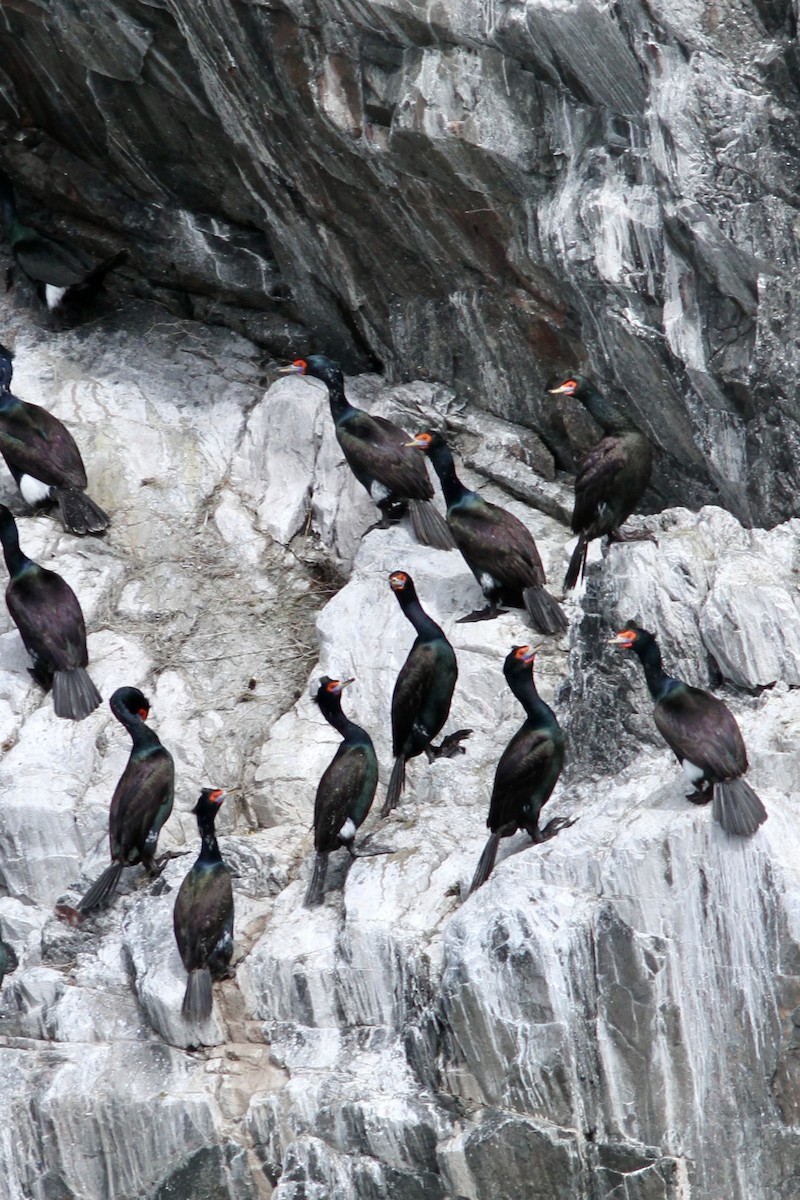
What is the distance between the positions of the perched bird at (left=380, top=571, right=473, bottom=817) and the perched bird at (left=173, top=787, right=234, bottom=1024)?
100 cm

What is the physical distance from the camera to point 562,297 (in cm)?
937

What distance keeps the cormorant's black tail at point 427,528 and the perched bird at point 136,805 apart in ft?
6.92

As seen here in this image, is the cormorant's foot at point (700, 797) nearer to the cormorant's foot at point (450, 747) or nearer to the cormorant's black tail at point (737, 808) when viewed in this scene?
the cormorant's black tail at point (737, 808)

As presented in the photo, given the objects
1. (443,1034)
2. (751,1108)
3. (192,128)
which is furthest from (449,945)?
(192,128)

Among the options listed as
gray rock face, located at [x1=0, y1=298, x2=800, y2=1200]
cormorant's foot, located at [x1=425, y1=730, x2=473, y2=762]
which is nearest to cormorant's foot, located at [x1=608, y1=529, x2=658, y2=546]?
gray rock face, located at [x1=0, y1=298, x2=800, y2=1200]

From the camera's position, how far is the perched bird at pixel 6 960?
8.13m

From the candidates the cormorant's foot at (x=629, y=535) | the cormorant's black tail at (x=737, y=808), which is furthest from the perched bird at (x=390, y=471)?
the cormorant's black tail at (x=737, y=808)

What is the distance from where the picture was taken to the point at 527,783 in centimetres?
740

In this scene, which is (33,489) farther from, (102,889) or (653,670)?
(653,670)

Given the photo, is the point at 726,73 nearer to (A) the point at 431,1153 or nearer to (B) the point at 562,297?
(B) the point at 562,297

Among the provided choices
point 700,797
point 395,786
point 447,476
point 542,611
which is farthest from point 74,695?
point 700,797

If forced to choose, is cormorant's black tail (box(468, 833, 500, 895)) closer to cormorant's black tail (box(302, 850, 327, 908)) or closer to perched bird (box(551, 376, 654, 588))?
cormorant's black tail (box(302, 850, 327, 908))

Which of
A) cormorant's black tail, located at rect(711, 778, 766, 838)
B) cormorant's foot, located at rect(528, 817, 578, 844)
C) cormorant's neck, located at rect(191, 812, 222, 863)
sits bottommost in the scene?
cormorant's neck, located at rect(191, 812, 222, 863)

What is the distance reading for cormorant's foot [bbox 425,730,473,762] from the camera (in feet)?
28.2
